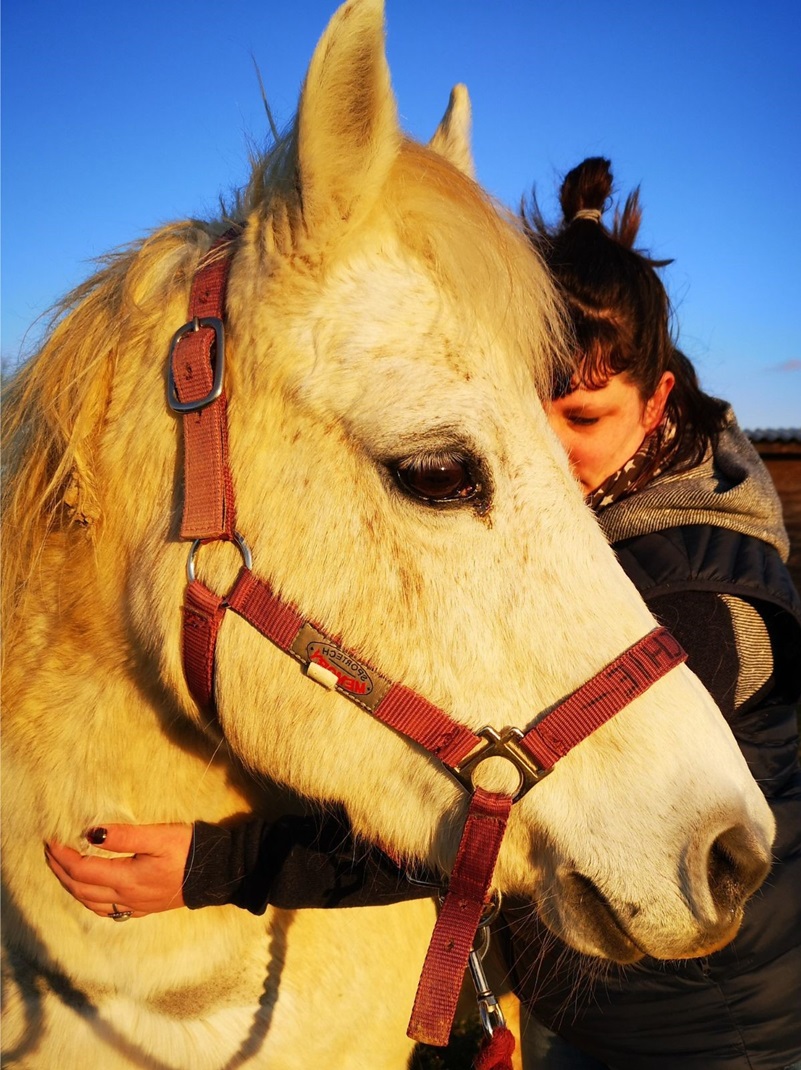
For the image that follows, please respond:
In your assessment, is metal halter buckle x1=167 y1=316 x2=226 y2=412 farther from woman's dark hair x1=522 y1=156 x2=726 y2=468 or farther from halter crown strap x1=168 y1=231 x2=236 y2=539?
woman's dark hair x1=522 y1=156 x2=726 y2=468

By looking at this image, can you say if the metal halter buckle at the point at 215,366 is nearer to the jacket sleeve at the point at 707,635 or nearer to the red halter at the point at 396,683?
the red halter at the point at 396,683

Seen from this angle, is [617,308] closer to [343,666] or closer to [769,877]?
[343,666]

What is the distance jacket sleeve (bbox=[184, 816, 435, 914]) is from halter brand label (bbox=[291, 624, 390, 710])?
1.26 ft

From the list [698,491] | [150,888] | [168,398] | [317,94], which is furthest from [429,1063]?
[317,94]

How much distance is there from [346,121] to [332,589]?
2.63ft

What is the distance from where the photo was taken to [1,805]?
1603 mm

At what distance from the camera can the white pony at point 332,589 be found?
49.2 inches

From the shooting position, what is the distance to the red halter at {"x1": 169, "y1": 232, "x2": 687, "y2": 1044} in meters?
1.25

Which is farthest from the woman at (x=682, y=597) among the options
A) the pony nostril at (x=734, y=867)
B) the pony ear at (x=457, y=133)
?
the pony nostril at (x=734, y=867)

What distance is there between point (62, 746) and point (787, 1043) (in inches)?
68.4

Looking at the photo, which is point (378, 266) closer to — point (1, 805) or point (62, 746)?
point (62, 746)

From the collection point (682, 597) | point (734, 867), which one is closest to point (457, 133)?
point (682, 597)

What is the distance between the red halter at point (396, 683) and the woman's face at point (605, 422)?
76 centimetres

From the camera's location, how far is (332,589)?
52.1 inches
